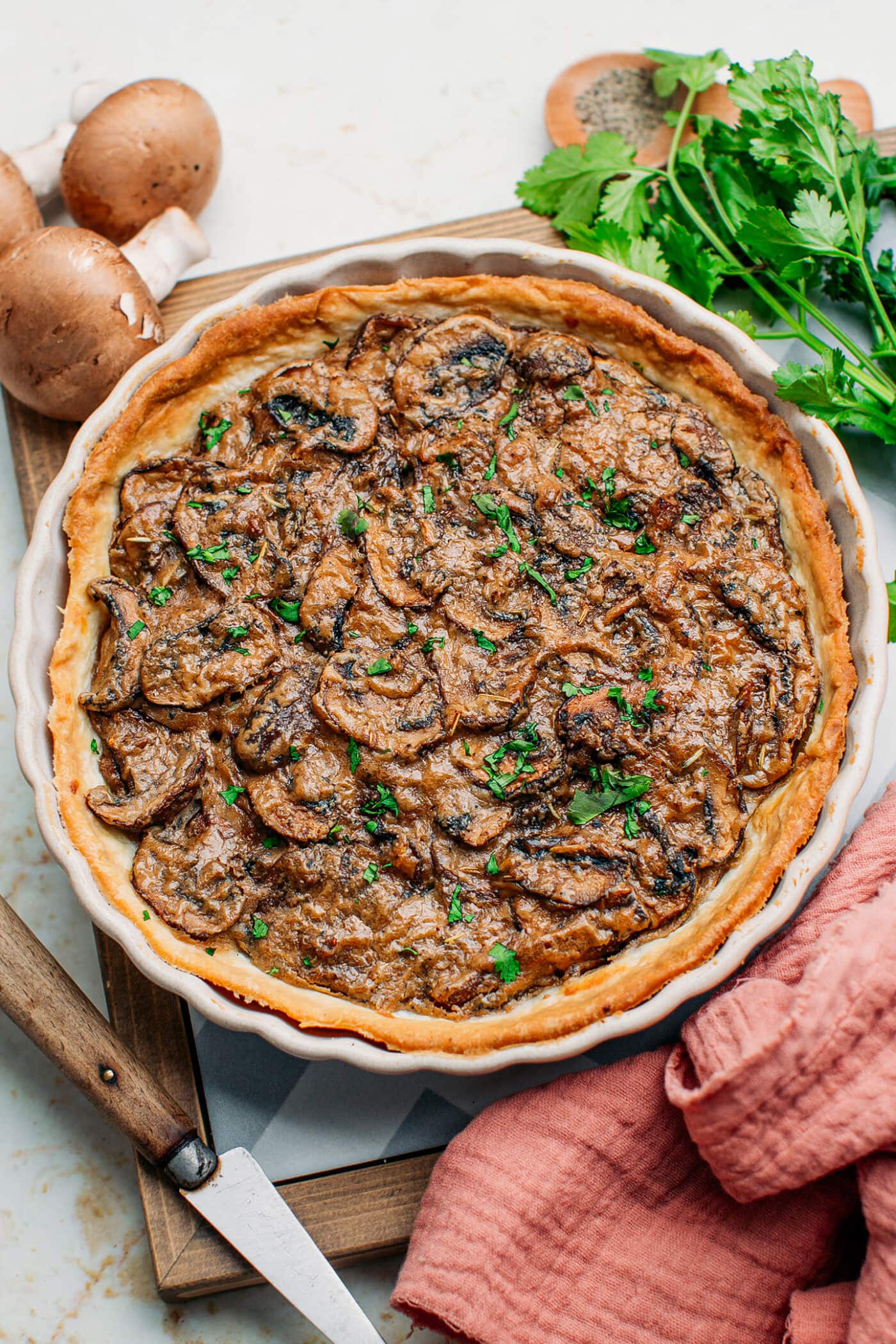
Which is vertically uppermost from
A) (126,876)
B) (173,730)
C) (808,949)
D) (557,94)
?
(557,94)

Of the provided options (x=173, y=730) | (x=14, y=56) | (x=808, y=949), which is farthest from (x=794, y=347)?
(x=14, y=56)

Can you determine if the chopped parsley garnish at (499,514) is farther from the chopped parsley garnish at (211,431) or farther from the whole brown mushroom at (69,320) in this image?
the whole brown mushroom at (69,320)

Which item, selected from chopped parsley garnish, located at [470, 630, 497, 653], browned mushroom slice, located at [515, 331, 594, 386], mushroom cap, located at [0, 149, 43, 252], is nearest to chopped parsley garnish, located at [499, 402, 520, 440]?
browned mushroom slice, located at [515, 331, 594, 386]

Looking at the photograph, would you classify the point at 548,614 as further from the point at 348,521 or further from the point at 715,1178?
the point at 715,1178

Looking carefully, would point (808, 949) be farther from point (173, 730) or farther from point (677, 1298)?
point (173, 730)

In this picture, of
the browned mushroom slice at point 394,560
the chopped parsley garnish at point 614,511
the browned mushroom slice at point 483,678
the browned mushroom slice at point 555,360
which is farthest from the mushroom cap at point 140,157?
the browned mushroom slice at point 483,678

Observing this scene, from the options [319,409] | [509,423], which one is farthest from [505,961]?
[319,409]
